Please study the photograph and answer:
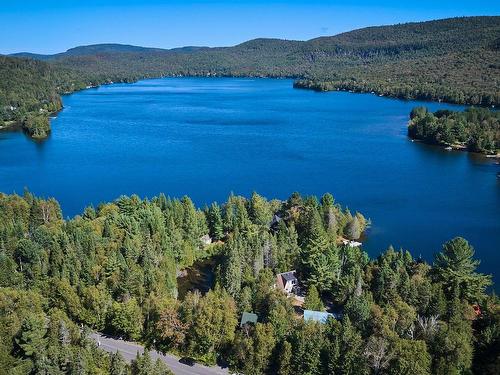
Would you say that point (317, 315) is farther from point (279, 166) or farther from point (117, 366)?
point (279, 166)

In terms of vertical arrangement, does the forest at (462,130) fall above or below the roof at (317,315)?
above

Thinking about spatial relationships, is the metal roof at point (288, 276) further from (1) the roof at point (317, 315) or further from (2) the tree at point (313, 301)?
(1) the roof at point (317, 315)

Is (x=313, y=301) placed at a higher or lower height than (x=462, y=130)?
lower

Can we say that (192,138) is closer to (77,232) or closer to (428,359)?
(77,232)

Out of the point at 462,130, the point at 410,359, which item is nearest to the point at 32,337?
the point at 410,359

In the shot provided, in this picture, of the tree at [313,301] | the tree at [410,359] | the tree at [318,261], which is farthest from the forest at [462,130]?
the tree at [410,359]
